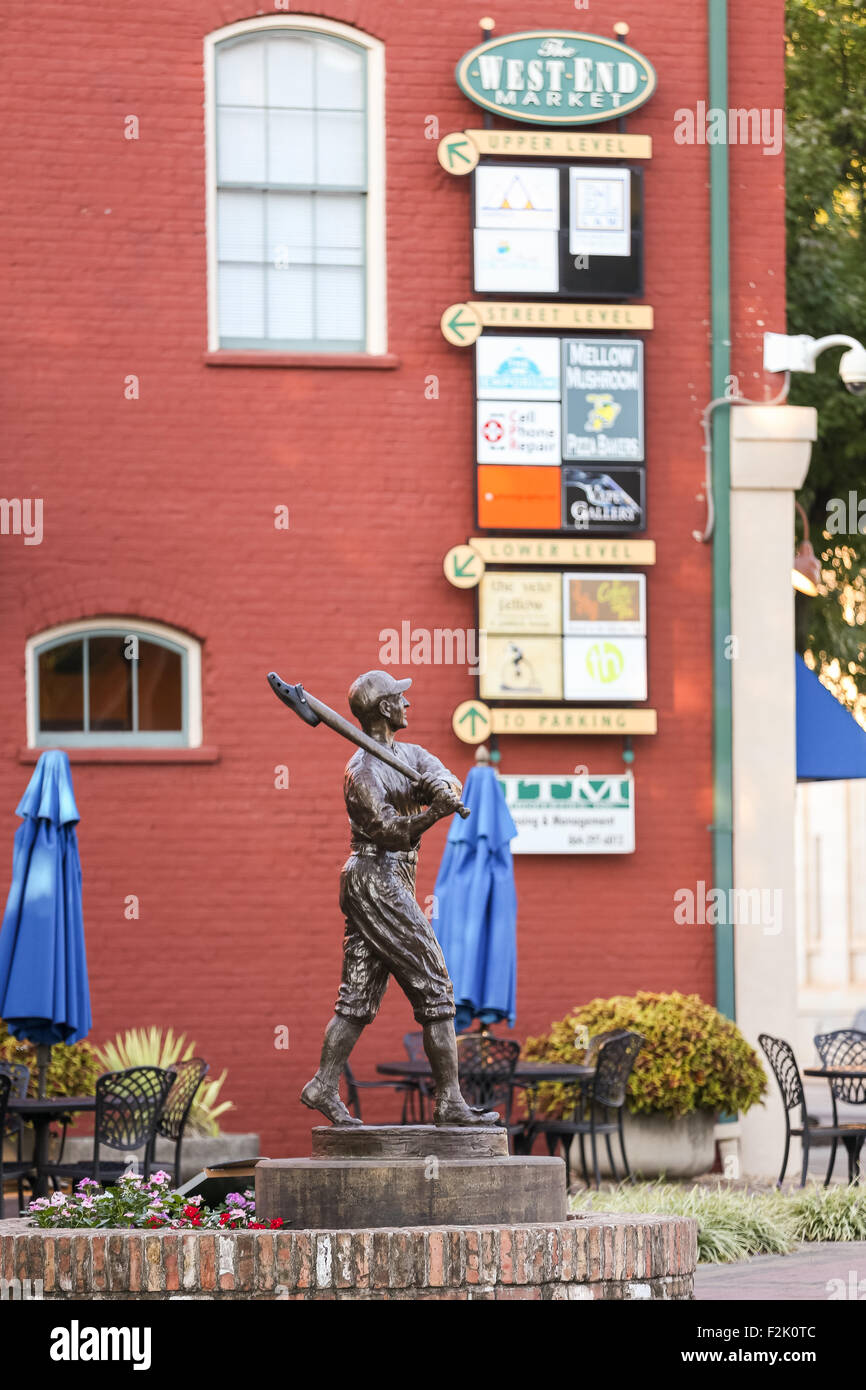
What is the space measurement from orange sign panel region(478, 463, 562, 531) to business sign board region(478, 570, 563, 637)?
366 millimetres

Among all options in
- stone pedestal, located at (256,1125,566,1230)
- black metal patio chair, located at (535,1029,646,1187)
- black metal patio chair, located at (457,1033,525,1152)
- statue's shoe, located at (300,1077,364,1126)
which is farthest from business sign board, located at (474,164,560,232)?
stone pedestal, located at (256,1125,566,1230)

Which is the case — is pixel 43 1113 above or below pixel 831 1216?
above

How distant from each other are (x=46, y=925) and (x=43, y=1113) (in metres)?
1.22

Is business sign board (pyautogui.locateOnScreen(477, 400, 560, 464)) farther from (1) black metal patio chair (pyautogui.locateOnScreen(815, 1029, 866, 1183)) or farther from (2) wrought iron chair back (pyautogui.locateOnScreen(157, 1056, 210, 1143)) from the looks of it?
(2) wrought iron chair back (pyautogui.locateOnScreen(157, 1056, 210, 1143))

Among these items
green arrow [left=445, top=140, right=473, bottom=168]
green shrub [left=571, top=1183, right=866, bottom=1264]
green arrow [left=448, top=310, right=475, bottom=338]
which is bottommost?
green shrub [left=571, top=1183, right=866, bottom=1264]

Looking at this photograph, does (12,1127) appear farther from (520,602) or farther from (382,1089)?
(520,602)

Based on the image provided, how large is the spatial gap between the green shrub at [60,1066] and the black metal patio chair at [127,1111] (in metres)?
1.57

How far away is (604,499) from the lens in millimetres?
15781

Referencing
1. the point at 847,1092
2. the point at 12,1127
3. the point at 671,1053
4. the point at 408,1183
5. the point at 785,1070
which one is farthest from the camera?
the point at 847,1092

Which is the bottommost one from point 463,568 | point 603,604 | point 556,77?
point 603,604

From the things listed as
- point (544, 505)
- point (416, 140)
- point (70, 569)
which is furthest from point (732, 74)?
point (70, 569)

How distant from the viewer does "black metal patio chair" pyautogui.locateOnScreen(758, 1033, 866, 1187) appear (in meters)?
13.6

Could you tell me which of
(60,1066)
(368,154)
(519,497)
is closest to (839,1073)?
(519,497)

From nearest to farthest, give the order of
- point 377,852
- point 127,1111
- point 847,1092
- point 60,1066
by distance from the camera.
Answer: point 377,852 → point 127,1111 → point 60,1066 → point 847,1092
